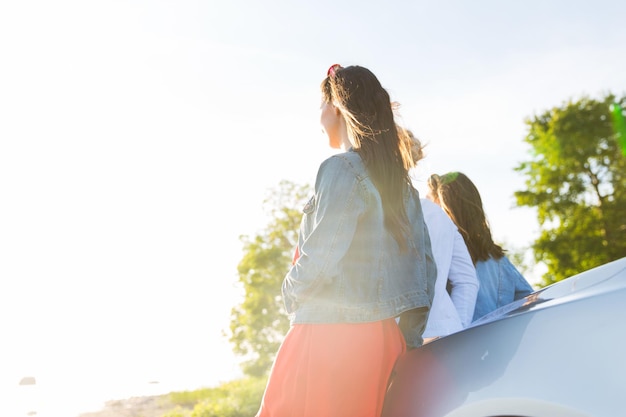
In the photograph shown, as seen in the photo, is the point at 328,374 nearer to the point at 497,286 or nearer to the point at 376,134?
the point at 376,134

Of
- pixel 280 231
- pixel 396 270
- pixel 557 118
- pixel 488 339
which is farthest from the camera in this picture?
pixel 557 118

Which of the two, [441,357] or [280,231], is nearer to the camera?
[441,357]

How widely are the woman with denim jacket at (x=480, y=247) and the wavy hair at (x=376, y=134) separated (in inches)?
55.3

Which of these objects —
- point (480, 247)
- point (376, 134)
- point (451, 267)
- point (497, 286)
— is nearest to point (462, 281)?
point (451, 267)

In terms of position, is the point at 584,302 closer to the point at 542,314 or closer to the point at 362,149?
the point at 542,314

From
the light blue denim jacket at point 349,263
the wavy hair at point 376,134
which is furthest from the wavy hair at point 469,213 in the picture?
the light blue denim jacket at point 349,263

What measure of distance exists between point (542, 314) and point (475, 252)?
6.86 ft

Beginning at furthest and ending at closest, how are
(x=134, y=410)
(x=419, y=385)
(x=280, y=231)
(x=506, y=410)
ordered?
(x=280, y=231), (x=134, y=410), (x=419, y=385), (x=506, y=410)

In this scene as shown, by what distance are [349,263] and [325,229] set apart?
15 centimetres

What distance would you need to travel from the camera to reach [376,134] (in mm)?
2461

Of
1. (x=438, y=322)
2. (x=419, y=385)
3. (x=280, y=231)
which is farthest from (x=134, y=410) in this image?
(x=280, y=231)

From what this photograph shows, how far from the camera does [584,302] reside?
175cm

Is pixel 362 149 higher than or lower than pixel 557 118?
lower

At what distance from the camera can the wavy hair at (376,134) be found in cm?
238
